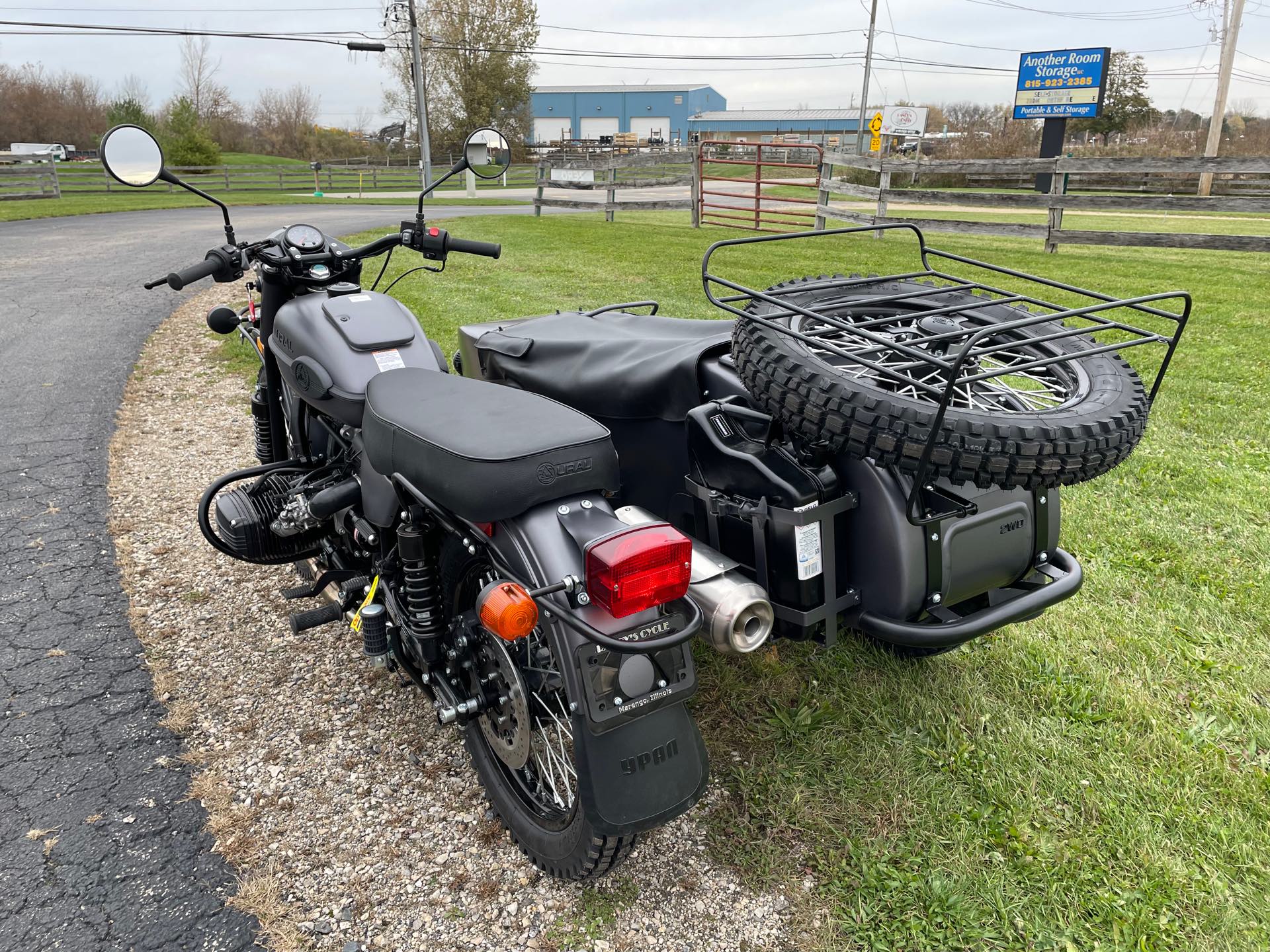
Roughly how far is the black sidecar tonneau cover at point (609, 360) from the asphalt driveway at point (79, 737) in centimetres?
166

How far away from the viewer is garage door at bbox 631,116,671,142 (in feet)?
253

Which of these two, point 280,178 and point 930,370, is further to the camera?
point 280,178

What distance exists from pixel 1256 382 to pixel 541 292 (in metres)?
6.19

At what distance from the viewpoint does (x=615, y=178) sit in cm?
1739

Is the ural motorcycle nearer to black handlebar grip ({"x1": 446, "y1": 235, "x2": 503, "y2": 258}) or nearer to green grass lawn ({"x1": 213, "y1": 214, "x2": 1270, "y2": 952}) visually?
black handlebar grip ({"x1": 446, "y1": 235, "x2": 503, "y2": 258})

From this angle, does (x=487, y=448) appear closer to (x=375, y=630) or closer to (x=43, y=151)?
(x=375, y=630)

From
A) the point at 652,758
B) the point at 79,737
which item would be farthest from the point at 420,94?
the point at 652,758

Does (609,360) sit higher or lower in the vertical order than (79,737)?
higher

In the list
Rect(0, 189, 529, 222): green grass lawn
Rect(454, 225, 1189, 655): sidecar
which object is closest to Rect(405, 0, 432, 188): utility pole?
Rect(0, 189, 529, 222): green grass lawn

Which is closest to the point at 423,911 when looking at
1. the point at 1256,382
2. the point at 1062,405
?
the point at 1062,405

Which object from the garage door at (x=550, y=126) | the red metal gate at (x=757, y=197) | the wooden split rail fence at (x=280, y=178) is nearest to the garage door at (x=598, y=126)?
the garage door at (x=550, y=126)

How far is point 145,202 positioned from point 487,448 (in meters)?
28.1

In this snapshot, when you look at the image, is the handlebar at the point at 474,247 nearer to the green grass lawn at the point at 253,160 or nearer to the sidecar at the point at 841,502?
the sidecar at the point at 841,502

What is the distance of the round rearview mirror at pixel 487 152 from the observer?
3188mm
